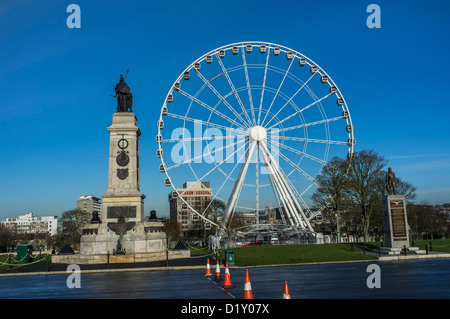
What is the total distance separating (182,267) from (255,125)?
21.2 metres

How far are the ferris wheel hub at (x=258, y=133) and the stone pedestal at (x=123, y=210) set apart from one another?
11977 millimetres

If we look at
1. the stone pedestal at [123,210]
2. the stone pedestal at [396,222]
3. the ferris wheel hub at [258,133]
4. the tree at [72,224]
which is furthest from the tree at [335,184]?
the tree at [72,224]

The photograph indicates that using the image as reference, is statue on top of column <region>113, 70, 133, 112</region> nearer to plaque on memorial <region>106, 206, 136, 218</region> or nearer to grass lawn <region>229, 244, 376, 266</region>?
plaque on memorial <region>106, 206, 136, 218</region>

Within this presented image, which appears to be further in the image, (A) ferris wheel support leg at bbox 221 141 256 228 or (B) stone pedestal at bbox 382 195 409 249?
(A) ferris wheel support leg at bbox 221 141 256 228

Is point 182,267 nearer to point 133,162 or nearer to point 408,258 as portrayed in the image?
point 133,162

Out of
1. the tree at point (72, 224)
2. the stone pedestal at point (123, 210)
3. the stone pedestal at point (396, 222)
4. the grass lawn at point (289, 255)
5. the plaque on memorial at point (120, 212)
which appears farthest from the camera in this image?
the tree at point (72, 224)

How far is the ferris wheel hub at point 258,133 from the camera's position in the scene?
→ 142 ft

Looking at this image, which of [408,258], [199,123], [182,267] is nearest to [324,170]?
[199,123]

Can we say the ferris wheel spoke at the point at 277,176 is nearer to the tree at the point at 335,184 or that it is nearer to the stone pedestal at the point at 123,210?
the tree at the point at 335,184

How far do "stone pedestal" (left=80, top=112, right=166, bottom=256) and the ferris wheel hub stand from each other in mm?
11977

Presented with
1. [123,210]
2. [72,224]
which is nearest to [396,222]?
[123,210]

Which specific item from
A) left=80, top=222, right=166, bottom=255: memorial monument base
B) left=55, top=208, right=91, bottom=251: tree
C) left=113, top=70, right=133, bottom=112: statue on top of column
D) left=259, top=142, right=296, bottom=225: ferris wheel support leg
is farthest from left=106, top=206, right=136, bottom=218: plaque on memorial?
left=55, top=208, right=91, bottom=251: tree

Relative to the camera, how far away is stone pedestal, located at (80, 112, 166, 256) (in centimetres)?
3441
